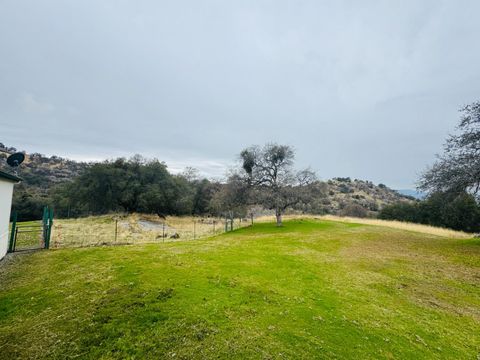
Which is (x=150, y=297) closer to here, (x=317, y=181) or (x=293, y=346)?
(x=293, y=346)

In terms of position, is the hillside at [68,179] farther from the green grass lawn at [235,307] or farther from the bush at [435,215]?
the green grass lawn at [235,307]

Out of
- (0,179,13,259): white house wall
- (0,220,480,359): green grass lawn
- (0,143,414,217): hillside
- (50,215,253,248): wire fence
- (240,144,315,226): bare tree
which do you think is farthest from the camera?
(0,143,414,217): hillside

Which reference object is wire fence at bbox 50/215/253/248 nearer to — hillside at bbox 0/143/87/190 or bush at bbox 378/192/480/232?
bush at bbox 378/192/480/232

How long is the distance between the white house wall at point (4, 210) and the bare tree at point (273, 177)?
15870 millimetres

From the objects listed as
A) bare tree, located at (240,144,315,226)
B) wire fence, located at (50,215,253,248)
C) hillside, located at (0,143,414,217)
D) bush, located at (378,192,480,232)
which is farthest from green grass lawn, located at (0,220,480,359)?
hillside, located at (0,143,414,217)

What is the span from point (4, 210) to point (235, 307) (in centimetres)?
1103

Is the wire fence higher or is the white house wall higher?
the white house wall

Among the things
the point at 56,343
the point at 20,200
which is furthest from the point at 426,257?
the point at 20,200

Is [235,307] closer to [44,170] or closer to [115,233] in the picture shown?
[115,233]

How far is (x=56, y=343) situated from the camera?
4.13m

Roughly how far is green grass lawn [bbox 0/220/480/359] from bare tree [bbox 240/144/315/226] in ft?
35.5

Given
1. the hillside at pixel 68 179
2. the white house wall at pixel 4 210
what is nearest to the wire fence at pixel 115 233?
the white house wall at pixel 4 210

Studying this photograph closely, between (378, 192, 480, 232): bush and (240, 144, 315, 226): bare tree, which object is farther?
(378, 192, 480, 232): bush

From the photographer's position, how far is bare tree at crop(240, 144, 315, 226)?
2088 cm
